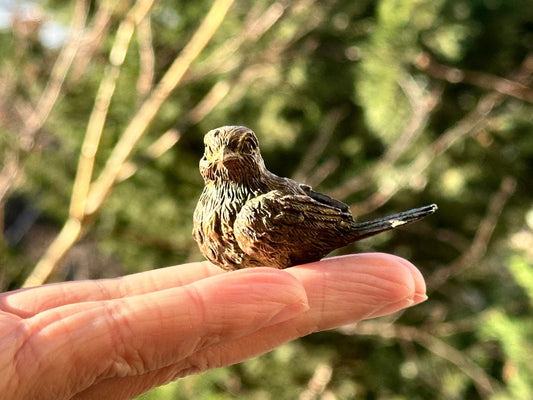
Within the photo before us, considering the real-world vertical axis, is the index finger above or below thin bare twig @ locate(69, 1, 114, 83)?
below

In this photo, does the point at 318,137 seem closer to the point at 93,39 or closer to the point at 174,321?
the point at 93,39

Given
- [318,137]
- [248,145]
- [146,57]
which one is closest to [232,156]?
[248,145]

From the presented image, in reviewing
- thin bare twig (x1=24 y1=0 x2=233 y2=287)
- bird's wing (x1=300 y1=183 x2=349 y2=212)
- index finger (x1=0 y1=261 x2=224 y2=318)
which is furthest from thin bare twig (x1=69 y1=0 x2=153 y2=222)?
bird's wing (x1=300 y1=183 x2=349 y2=212)

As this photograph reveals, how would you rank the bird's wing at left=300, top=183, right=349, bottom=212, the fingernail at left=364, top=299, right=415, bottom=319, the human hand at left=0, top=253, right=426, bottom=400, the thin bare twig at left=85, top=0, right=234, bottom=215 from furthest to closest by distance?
the thin bare twig at left=85, top=0, right=234, bottom=215
the bird's wing at left=300, top=183, right=349, bottom=212
the fingernail at left=364, top=299, right=415, bottom=319
the human hand at left=0, top=253, right=426, bottom=400

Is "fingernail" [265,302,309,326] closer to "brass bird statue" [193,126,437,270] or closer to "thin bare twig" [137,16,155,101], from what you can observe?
"brass bird statue" [193,126,437,270]

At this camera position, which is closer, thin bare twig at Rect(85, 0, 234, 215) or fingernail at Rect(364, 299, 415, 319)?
fingernail at Rect(364, 299, 415, 319)
